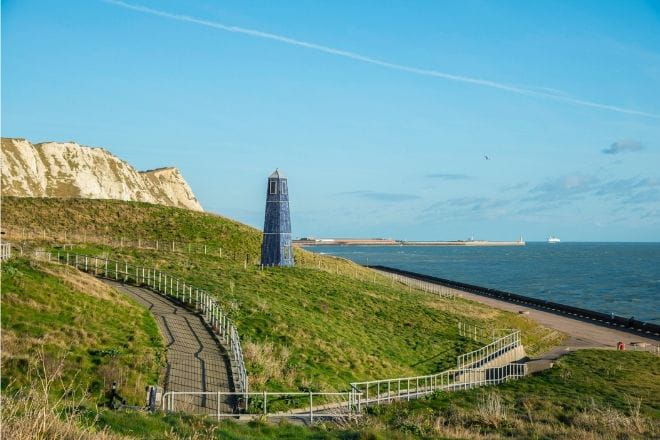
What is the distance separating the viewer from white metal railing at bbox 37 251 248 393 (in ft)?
76.4

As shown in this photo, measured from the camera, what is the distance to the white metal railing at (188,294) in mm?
23291

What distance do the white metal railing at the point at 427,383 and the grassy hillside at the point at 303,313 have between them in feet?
4.16

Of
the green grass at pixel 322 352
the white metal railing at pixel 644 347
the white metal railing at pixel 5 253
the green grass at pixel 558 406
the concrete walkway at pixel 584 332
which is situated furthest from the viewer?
the concrete walkway at pixel 584 332

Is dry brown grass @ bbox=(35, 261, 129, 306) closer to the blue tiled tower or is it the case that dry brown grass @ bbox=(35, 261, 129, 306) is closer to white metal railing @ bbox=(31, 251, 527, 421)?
white metal railing @ bbox=(31, 251, 527, 421)

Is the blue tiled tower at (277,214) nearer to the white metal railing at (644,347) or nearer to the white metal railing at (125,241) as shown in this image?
the white metal railing at (125,241)

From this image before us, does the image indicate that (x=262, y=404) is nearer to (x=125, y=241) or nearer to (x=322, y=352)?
(x=322, y=352)

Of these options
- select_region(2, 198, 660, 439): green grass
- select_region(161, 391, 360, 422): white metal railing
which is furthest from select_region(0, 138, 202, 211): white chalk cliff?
select_region(161, 391, 360, 422): white metal railing

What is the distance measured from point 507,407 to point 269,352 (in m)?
9.74

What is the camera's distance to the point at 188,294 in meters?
35.5

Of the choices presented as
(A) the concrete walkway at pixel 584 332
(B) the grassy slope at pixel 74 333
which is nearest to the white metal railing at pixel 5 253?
(B) the grassy slope at pixel 74 333

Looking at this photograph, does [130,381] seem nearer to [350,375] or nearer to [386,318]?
[350,375]

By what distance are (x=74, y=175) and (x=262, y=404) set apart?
149m

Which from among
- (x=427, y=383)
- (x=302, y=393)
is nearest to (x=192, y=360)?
(x=302, y=393)

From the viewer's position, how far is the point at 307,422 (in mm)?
17859
